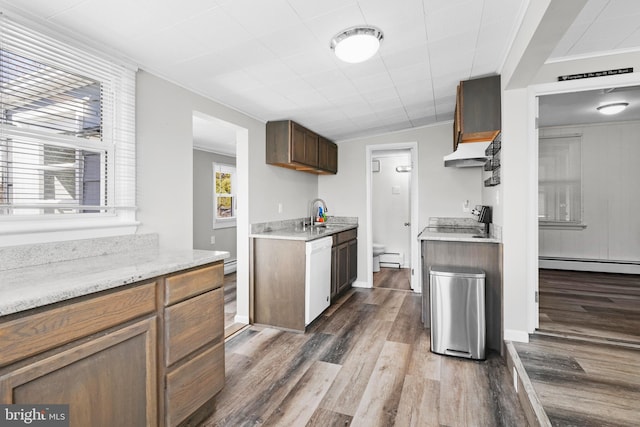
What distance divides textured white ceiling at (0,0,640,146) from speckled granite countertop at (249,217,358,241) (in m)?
1.27

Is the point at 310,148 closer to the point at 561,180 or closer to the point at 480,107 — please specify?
the point at 480,107

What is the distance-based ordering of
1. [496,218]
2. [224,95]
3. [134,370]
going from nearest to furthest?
[134,370]
[224,95]
[496,218]

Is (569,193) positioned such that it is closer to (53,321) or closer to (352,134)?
(352,134)

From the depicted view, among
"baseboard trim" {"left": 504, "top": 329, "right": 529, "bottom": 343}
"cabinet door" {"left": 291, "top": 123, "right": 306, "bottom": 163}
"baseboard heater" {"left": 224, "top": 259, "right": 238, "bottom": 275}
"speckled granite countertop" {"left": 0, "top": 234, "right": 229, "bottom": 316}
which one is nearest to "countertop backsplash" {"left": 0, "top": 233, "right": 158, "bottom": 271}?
"speckled granite countertop" {"left": 0, "top": 234, "right": 229, "bottom": 316}

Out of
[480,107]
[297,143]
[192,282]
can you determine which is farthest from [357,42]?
[297,143]

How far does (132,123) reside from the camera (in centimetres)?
197

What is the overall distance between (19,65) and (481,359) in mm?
3457

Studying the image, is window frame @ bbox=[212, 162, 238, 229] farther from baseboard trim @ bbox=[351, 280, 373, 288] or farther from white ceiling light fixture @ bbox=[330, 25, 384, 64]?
white ceiling light fixture @ bbox=[330, 25, 384, 64]

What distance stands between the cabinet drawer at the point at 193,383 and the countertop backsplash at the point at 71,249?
2.66 feet

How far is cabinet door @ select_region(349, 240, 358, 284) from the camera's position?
437 centimetres

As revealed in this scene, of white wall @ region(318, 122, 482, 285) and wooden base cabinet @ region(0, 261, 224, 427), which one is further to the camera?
white wall @ region(318, 122, 482, 285)

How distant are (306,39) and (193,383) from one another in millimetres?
2079

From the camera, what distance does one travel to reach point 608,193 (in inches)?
178

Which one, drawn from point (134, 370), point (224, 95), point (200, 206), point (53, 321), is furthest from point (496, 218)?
point (200, 206)
